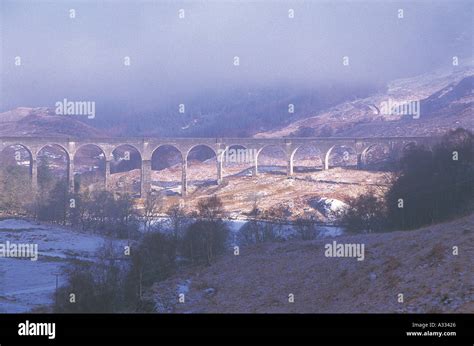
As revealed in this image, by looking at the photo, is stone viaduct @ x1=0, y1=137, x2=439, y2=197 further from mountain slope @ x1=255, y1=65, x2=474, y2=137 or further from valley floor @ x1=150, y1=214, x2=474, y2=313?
A: valley floor @ x1=150, y1=214, x2=474, y2=313

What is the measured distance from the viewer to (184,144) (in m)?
53.2

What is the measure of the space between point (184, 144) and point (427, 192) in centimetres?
3590

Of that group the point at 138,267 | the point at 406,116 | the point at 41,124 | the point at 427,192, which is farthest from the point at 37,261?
the point at 406,116

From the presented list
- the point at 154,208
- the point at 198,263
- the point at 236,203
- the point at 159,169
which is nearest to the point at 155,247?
the point at 198,263

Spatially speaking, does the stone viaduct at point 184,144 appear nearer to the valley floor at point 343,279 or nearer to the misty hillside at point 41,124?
the misty hillside at point 41,124

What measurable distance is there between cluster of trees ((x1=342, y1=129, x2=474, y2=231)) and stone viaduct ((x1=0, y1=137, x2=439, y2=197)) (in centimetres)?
2861

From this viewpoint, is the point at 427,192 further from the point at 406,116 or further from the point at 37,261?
the point at 406,116

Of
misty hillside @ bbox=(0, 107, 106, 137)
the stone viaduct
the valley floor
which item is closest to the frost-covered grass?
the valley floor

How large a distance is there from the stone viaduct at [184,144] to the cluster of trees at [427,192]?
1127 inches

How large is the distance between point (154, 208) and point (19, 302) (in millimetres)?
18217

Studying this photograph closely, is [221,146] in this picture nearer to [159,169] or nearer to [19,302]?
[159,169]

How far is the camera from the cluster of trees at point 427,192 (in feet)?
59.5
